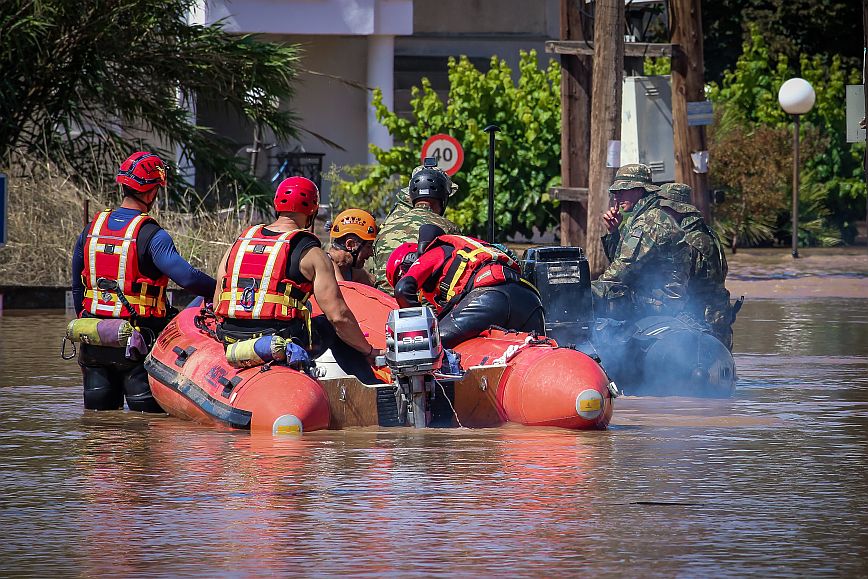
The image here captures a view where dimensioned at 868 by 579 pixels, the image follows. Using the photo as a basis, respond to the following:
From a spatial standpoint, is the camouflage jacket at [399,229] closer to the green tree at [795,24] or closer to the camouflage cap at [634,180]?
the camouflage cap at [634,180]

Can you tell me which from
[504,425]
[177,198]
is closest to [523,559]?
[504,425]

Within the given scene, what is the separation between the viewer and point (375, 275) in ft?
46.7

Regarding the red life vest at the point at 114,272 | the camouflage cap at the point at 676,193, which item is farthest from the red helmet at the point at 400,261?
the camouflage cap at the point at 676,193

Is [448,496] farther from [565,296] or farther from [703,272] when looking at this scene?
[703,272]

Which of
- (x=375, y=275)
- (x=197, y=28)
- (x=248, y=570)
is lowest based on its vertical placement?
(x=248, y=570)

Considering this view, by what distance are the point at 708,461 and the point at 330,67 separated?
90.1 ft

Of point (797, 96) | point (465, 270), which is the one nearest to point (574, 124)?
point (797, 96)

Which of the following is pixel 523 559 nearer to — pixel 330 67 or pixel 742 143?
pixel 742 143

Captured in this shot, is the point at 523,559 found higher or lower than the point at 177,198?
lower

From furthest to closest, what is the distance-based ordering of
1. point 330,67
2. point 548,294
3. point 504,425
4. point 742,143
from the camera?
point 330,67 → point 742,143 → point 548,294 → point 504,425

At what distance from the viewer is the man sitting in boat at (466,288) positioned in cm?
1190

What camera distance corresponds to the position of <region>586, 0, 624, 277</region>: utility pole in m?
22.5

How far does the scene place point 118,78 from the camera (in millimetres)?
24578

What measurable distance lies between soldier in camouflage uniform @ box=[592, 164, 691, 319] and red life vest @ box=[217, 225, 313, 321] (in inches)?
127
